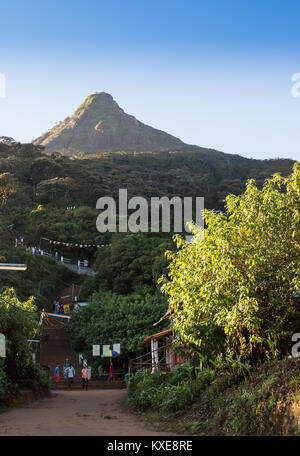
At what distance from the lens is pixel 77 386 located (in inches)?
899

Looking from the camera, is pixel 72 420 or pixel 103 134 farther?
pixel 103 134

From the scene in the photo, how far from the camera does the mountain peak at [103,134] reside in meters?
142

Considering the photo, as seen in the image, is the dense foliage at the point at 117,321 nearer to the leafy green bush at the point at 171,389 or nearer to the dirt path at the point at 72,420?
the dirt path at the point at 72,420

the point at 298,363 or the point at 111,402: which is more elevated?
the point at 298,363

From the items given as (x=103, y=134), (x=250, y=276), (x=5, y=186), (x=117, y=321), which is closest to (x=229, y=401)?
(x=250, y=276)

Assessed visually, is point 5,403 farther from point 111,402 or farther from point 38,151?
point 38,151

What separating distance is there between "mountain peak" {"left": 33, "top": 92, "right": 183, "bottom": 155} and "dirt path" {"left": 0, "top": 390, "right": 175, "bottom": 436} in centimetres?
12146

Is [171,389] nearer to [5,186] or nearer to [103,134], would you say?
[5,186]

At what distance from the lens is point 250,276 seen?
8.35 metres

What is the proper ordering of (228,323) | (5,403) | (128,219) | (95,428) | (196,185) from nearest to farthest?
1. (228,323)
2. (95,428)
3. (5,403)
4. (128,219)
5. (196,185)

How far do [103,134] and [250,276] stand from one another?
141 m
